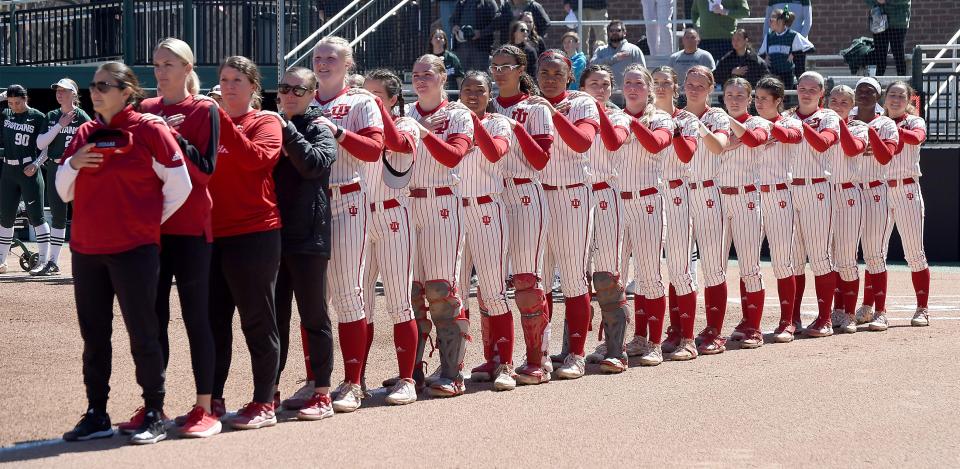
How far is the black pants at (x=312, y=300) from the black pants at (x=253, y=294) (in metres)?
0.23

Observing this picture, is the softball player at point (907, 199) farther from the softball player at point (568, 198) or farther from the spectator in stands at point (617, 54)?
the spectator in stands at point (617, 54)

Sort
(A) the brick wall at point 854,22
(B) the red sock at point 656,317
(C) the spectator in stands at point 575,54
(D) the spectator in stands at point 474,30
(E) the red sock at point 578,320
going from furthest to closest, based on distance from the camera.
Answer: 1. (A) the brick wall at point 854,22
2. (D) the spectator in stands at point 474,30
3. (C) the spectator in stands at point 575,54
4. (B) the red sock at point 656,317
5. (E) the red sock at point 578,320

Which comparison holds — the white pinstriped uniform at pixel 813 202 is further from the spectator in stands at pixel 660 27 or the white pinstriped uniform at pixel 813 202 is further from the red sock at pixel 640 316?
the spectator in stands at pixel 660 27

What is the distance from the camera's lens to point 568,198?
7734 mm

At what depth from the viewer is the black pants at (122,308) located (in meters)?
5.61

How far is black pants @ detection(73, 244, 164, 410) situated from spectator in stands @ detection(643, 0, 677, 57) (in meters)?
10.8

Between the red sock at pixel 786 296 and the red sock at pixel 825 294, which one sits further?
the red sock at pixel 825 294

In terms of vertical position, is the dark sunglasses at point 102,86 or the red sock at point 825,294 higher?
the dark sunglasses at point 102,86

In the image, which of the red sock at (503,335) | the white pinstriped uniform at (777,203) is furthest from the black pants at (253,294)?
the white pinstriped uniform at (777,203)

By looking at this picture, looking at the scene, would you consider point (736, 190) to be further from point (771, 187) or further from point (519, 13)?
point (519, 13)

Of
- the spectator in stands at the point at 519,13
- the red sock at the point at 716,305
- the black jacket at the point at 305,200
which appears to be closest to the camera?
the black jacket at the point at 305,200

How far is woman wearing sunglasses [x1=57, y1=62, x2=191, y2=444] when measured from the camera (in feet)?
18.2

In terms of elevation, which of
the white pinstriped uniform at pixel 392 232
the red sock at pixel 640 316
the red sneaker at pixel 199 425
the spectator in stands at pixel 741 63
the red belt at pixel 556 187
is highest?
the spectator in stands at pixel 741 63

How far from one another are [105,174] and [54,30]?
44.9ft
